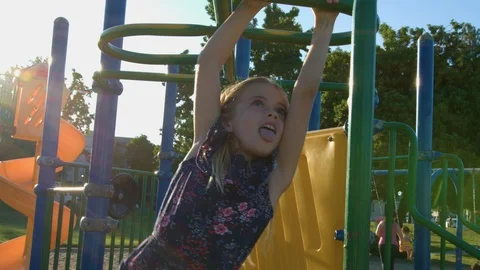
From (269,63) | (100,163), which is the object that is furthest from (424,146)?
(269,63)

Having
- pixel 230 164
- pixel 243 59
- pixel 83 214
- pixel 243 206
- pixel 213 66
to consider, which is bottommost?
pixel 83 214

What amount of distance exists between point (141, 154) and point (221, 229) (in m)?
30.0

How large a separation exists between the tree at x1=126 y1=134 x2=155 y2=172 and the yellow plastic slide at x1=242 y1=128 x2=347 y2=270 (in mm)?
28102

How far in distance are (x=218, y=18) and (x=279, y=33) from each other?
25cm

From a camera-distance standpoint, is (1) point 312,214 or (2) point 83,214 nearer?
(1) point 312,214

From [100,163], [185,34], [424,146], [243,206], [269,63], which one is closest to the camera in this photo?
[243,206]

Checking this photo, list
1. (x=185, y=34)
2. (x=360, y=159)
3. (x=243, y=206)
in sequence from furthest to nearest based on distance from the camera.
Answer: (x=185, y=34) → (x=243, y=206) → (x=360, y=159)

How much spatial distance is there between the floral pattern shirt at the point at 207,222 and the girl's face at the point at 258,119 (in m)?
0.06

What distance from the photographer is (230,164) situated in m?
1.66

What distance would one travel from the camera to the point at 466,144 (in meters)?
15.3

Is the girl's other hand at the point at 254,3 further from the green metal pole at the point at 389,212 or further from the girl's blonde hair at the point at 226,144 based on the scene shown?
the green metal pole at the point at 389,212

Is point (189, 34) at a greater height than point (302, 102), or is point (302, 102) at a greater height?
point (189, 34)

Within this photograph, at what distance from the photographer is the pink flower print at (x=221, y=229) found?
1.58 meters

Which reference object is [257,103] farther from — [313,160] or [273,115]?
[313,160]
